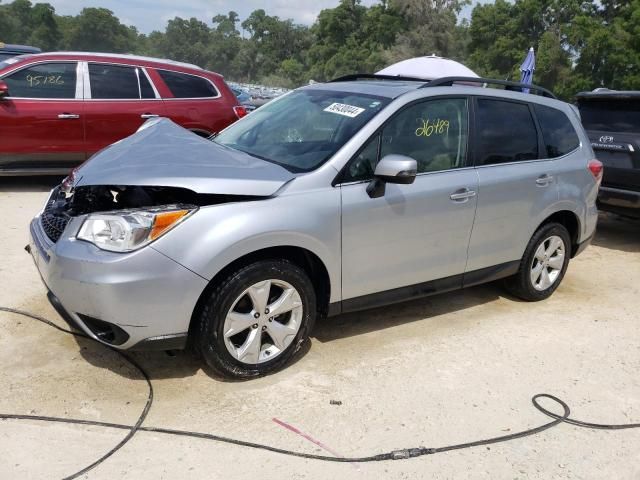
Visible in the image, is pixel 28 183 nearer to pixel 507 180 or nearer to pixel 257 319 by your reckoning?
pixel 257 319

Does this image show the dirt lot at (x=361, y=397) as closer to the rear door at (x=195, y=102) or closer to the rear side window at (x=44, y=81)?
the rear side window at (x=44, y=81)

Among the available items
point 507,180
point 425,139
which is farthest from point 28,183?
point 507,180

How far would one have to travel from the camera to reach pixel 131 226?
9.92 feet

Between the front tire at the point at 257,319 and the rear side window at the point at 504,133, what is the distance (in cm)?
173

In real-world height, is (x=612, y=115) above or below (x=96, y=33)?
below

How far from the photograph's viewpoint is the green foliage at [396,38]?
4044cm

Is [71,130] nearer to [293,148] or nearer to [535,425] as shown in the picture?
[293,148]

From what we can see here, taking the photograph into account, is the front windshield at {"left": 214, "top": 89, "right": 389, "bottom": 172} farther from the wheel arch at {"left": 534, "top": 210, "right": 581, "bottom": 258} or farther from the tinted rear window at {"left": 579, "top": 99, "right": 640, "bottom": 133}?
the tinted rear window at {"left": 579, "top": 99, "right": 640, "bottom": 133}

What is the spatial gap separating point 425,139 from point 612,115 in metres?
4.18

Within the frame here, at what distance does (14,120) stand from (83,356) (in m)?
4.95

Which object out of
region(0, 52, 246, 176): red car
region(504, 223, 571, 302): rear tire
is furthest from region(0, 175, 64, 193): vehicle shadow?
region(504, 223, 571, 302): rear tire

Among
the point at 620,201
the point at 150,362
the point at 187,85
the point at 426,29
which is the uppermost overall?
the point at 426,29

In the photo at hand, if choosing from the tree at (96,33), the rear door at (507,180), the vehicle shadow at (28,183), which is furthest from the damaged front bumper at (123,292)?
the tree at (96,33)

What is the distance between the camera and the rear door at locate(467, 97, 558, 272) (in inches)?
169
